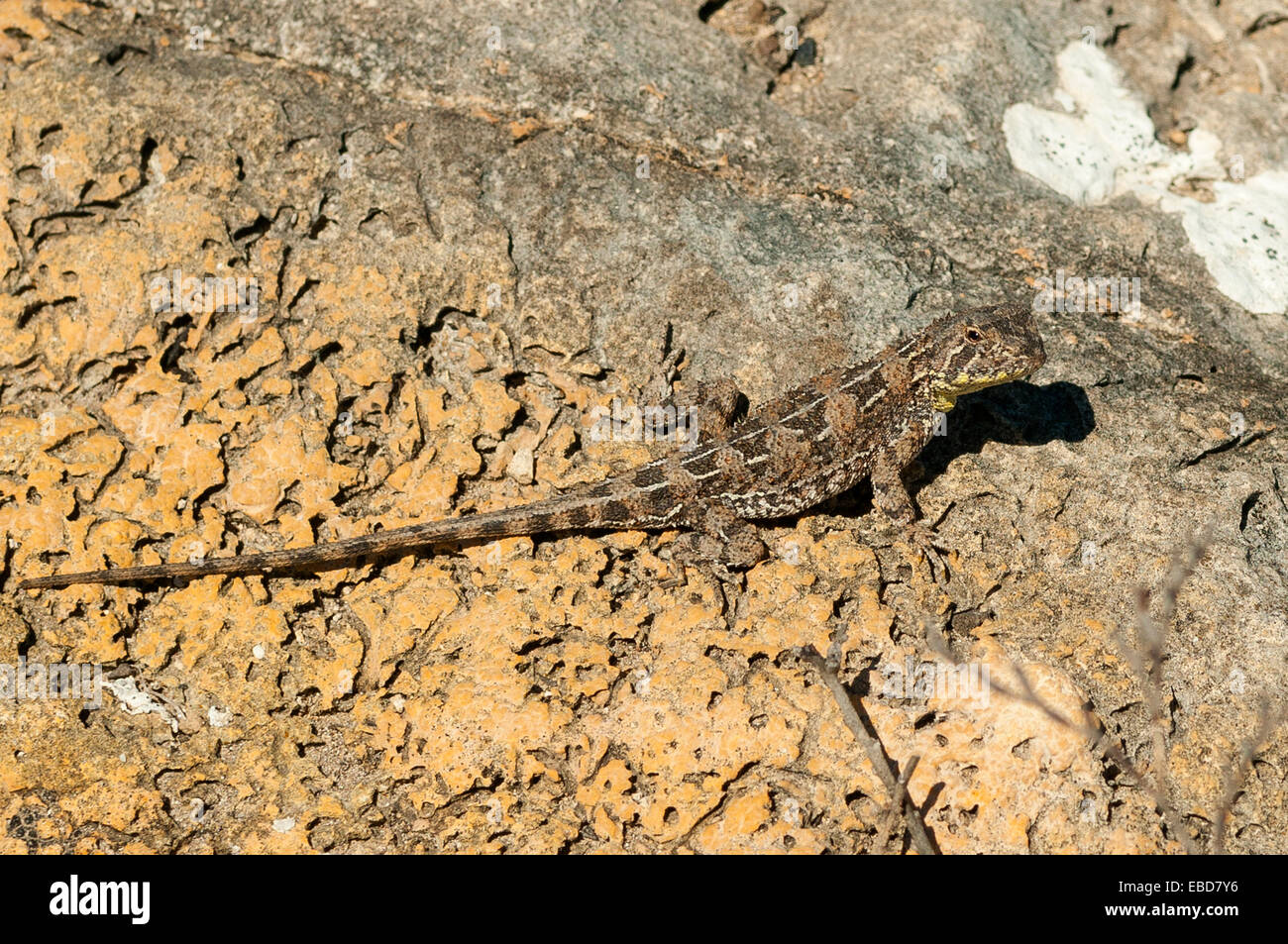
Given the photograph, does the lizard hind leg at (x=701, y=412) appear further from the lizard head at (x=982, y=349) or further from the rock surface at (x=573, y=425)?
the lizard head at (x=982, y=349)

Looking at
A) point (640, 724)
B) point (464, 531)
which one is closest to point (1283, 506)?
point (640, 724)

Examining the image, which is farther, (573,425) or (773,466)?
(573,425)

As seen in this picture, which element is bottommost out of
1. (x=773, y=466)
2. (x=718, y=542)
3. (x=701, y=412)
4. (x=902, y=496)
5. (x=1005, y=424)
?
(x=718, y=542)

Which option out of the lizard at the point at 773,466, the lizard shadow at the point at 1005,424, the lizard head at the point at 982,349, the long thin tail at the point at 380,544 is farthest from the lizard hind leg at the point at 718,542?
the lizard head at the point at 982,349

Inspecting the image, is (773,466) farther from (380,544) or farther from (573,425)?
(380,544)

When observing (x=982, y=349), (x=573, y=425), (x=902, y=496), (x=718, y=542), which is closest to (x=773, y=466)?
(x=718, y=542)

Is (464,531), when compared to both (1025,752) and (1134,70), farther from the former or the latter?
(1134,70)
